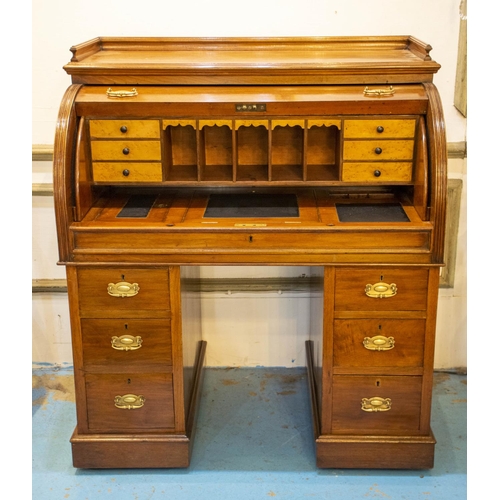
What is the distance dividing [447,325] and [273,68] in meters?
1.84

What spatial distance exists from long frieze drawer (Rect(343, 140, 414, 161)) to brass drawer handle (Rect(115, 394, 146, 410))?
4.46 ft

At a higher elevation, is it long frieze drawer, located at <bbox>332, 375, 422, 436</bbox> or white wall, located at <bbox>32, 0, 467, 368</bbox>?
white wall, located at <bbox>32, 0, 467, 368</bbox>

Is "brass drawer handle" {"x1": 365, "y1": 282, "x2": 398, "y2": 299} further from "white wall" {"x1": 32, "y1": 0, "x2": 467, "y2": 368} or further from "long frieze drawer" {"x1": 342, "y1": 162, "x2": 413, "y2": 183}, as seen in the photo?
"white wall" {"x1": 32, "y1": 0, "x2": 467, "y2": 368}

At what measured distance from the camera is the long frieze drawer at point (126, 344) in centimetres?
277

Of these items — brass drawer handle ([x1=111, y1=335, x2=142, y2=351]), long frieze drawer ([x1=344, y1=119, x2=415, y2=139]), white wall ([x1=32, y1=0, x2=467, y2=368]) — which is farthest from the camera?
white wall ([x1=32, y1=0, x2=467, y2=368])

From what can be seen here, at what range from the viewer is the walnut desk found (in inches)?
103

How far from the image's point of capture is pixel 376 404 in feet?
9.29

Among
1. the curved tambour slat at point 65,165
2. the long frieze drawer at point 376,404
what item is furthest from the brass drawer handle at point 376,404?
the curved tambour slat at point 65,165

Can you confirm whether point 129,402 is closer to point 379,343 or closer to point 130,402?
point 130,402

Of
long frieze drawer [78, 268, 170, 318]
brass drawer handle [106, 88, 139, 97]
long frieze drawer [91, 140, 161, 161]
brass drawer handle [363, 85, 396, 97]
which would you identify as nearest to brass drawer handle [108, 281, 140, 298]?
long frieze drawer [78, 268, 170, 318]

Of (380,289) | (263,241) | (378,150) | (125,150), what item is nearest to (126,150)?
(125,150)

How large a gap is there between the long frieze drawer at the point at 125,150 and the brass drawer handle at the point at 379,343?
1162mm

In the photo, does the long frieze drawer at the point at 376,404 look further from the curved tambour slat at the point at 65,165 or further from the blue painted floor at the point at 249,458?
the curved tambour slat at the point at 65,165

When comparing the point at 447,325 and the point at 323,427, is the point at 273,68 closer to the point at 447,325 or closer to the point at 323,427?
the point at 323,427
